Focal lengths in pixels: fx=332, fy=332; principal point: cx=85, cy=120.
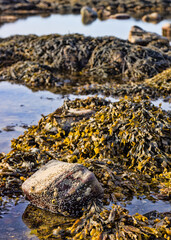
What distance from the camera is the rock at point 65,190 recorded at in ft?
10.5

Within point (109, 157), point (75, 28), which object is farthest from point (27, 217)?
point (75, 28)

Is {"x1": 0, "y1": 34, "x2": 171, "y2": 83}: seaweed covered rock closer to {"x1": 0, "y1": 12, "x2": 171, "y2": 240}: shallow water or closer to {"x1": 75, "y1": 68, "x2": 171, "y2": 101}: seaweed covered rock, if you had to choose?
{"x1": 0, "y1": 12, "x2": 171, "y2": 240}: shallow water

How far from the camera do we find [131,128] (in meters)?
4.31

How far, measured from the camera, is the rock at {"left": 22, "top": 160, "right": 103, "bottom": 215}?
320cm

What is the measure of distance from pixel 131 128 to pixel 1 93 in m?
4.18

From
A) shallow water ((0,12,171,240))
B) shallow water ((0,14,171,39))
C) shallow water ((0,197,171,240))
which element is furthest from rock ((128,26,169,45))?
shallow water ((0,197,171,240))

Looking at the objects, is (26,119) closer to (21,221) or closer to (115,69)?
(21,221)

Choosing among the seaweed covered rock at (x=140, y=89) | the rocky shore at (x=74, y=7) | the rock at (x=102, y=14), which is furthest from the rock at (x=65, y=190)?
the rocky shore at (x=74, y=7)

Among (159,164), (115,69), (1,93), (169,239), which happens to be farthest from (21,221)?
(115,69)

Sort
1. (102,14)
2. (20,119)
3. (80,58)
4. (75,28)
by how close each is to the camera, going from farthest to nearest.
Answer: (102,14), (75,28), (80,58), (20,119)

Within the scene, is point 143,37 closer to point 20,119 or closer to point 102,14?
point 20,119

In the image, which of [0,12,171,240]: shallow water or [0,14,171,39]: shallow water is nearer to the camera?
A: [0,12,171,240]: shallow water

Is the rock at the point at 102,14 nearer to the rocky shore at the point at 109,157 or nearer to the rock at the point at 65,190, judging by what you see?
the rocky shore at the point at 109,157

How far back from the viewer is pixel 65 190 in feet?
10.6
